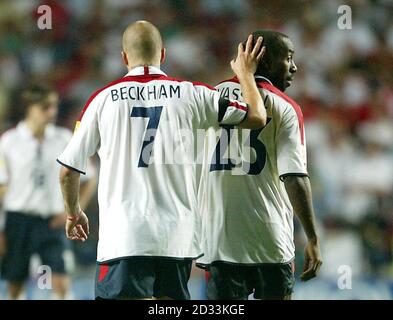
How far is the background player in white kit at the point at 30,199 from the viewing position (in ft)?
17.8

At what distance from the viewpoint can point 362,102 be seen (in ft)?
19.4

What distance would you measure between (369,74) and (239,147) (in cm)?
263

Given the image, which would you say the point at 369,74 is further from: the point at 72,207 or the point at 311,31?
the point at 72,207

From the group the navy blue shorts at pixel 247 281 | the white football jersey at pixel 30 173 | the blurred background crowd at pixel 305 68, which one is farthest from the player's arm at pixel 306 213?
the white football jersey at pixel 30 173

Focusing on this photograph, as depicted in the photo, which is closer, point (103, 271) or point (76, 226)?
point (103, 271)

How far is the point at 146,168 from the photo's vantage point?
3.39 metres

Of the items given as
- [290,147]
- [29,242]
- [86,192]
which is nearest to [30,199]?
[29,242]

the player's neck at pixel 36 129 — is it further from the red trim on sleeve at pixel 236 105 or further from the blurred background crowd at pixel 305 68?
the red trim on sleeve at pixel 236 105

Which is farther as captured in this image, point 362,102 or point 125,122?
point 362,102

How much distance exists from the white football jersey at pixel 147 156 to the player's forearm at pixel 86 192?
74.5 inches

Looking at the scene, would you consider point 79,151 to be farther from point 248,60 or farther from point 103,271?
point 248,60

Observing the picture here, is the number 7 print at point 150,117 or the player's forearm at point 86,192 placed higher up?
the number 7 print at point 150,117

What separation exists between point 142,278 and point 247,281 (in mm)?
563

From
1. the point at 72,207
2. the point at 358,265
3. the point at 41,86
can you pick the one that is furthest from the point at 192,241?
the point at 41,86
